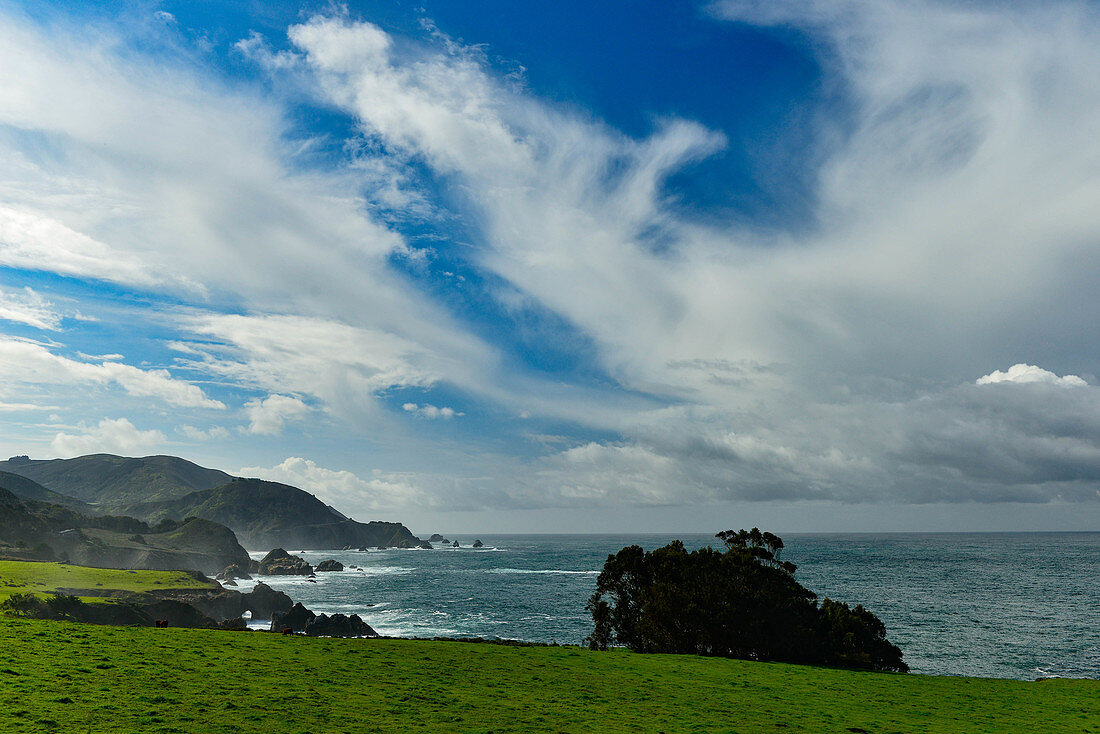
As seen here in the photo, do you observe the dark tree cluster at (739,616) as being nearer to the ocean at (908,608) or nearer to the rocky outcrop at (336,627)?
the ocean at (908,608)

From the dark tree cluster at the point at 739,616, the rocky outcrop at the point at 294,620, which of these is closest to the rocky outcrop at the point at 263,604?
the rocky outcrop at the point at 294,620

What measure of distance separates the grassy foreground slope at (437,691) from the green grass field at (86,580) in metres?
70.9

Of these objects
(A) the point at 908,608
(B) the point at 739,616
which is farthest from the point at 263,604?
(A) the point at 908,608

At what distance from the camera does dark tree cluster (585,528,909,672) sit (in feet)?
173

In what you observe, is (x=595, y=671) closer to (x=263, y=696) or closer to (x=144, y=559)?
(x=263, y=696)

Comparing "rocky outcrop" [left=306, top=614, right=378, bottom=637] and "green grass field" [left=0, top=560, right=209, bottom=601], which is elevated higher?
"green grass field" [left=0, top=560, right=209, bottom=601]

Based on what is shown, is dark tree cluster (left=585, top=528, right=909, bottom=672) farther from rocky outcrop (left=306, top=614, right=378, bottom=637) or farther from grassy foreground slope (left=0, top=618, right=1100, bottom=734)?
rocky outcrop (left=306, top=614, right=378, bottom=637)

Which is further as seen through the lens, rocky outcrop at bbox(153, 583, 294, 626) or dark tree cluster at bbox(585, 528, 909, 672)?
rocky outcrop at bbox(153, 583, 294, 626)

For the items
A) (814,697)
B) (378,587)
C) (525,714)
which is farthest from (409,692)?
(378,587)

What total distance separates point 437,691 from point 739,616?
35.4 m

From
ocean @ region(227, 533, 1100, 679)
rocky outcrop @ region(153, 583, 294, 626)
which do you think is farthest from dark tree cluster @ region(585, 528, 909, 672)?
rocky outcrop @ region(153, 583, 294, 626)

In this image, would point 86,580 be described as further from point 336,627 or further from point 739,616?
point 739,616

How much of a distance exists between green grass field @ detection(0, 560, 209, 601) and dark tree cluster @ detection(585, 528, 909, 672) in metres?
80.2

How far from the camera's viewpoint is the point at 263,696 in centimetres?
2481
